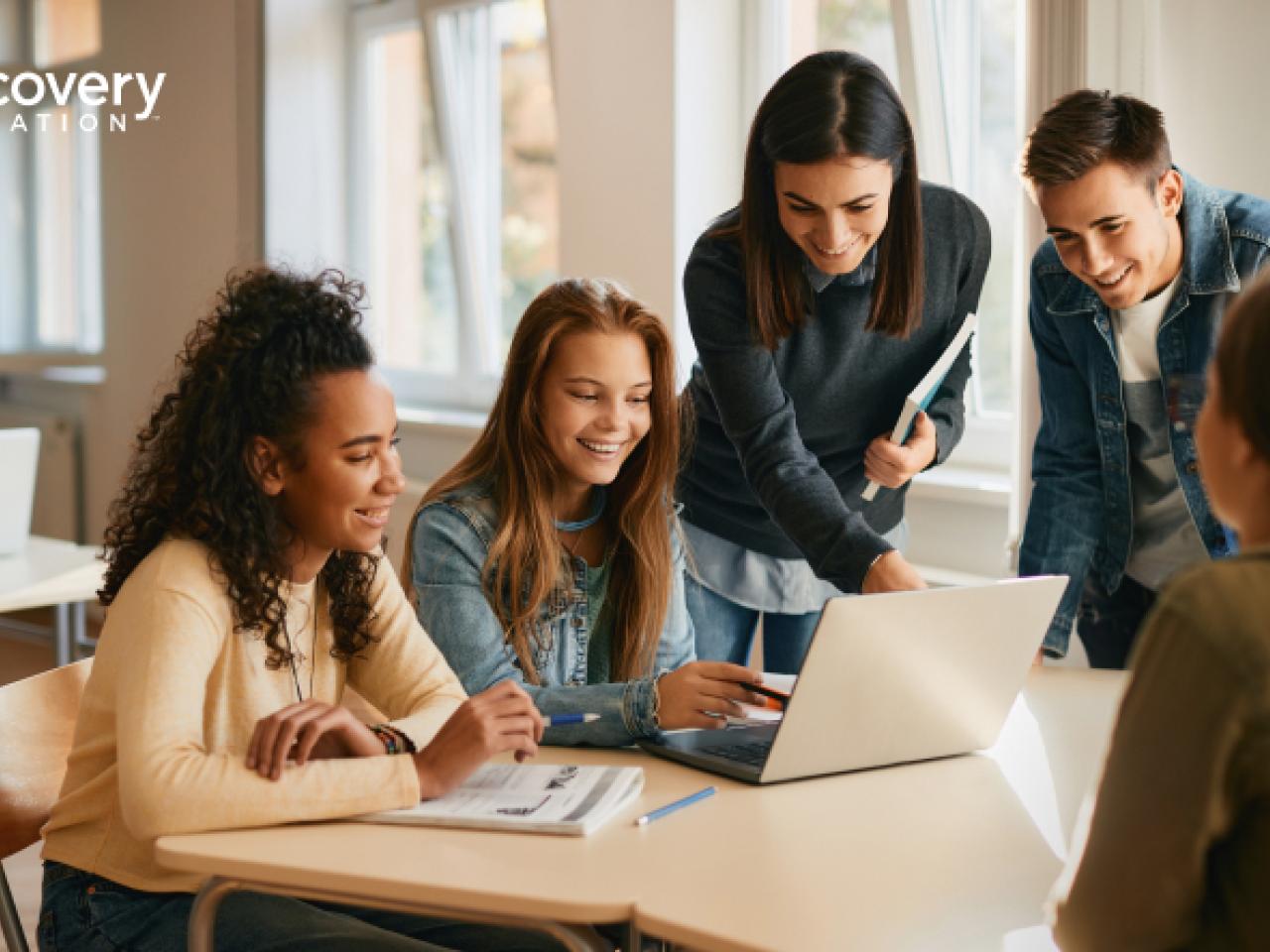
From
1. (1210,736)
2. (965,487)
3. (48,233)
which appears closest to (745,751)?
(1210,736)

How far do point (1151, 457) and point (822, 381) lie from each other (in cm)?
45

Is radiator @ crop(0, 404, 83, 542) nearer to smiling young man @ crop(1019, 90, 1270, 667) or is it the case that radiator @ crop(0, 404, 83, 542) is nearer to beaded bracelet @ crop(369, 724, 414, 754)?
smiling young man @ crop(1019, 90, 1270, 667)

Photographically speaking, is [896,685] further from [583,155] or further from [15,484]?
[583,155]

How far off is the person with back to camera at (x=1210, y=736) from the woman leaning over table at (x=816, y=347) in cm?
89

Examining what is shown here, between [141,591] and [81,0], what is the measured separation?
18.6 ft

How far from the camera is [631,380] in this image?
186 centimetres

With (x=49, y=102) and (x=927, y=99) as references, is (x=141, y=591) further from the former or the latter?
(x=49, y=102)

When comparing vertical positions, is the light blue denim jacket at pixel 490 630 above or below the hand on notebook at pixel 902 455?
below

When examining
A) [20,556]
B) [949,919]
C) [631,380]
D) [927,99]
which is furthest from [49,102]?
[949,919]

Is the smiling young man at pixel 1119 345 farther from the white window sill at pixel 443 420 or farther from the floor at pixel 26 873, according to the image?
the white window sill at pixel 443 420

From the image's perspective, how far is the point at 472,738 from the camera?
137cm

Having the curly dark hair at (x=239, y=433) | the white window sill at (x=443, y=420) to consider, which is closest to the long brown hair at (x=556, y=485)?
the curly dark hair at (x=239, y=433)

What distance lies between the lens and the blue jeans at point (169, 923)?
135cm

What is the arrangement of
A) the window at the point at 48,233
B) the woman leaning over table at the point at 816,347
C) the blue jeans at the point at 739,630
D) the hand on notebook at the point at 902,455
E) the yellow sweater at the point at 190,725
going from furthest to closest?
1. the window at the point at 48,233
2. the blue jeans at the point at 739,630
3. the hand on notebook at the point at 902,455
4. the woman leaning over table at the point at 816,347
5. the yellow sweater at the point at 190,725
